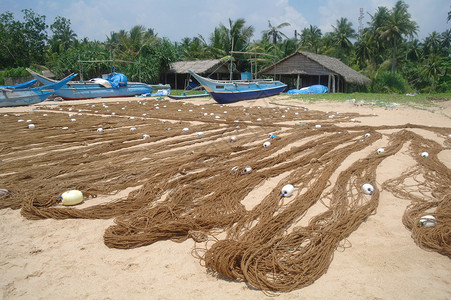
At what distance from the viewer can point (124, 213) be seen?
3543 millimetres

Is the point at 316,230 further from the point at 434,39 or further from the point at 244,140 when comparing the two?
the point at 434,39

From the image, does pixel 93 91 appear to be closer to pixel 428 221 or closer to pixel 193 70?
pixel 193 70

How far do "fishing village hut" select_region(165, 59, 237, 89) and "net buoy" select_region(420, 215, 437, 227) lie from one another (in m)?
23.7

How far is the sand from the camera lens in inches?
90.0

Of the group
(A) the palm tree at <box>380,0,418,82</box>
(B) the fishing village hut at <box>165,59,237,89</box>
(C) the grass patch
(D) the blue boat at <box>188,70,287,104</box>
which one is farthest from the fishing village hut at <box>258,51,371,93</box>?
(A) the palm tree at <box>380,0,418,82</box>

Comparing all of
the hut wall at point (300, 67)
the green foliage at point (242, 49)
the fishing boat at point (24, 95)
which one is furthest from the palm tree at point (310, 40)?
the fishing boat at point (24, 95)

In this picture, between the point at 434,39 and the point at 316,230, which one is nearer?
the point at 316,230

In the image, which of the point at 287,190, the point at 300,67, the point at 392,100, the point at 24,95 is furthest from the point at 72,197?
the point at 300,67

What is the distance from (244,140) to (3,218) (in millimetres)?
4857

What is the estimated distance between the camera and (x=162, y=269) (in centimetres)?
259

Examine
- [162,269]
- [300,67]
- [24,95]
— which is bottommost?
[162,269]

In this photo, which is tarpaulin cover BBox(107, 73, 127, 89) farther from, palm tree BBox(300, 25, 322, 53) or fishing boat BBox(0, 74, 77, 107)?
palm tree BBox(300, 25, 322, 53)

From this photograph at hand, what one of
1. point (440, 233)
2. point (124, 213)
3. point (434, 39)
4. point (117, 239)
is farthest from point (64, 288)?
point (434, 39)

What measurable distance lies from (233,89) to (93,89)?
10.0m
